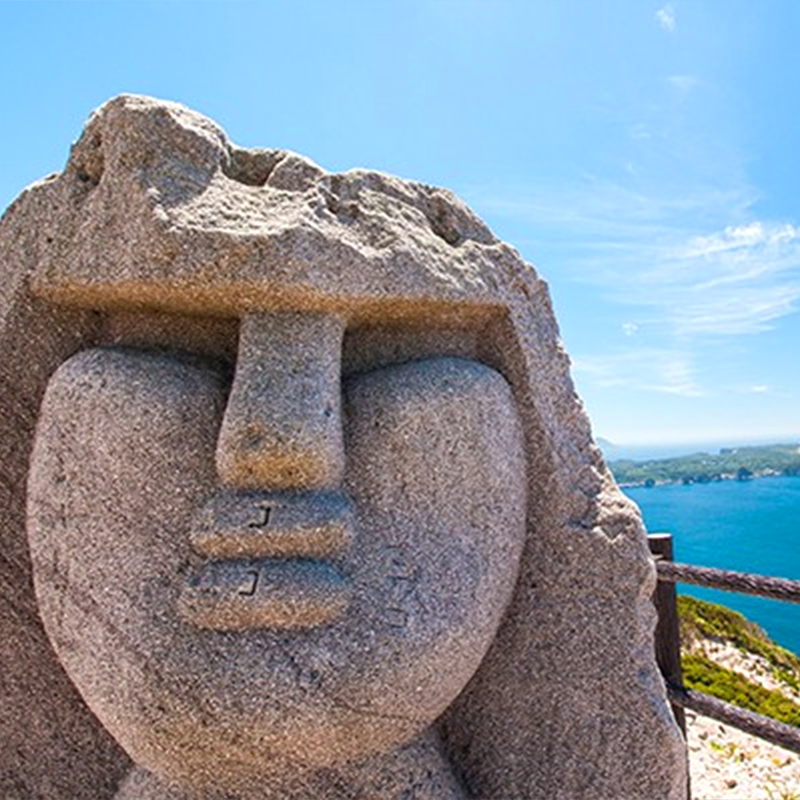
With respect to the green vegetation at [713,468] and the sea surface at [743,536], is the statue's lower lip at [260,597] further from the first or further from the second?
the green vegetation at [713,468]

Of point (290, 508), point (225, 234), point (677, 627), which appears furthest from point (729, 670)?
point (225, 234)

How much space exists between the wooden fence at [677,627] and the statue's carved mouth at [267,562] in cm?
182

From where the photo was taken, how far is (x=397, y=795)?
1.74m

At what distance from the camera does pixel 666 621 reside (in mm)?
3586

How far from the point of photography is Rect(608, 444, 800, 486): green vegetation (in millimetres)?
83312

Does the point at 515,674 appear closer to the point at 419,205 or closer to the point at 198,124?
the point at 419,205

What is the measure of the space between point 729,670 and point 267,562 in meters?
7.20

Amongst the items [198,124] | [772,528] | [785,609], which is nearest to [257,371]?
[198,124]

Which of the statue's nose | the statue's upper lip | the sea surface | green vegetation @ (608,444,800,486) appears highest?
the statue's nose

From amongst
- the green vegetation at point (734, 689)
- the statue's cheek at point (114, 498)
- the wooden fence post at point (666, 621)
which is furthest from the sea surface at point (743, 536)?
the statue's cheek at point (114, 498)

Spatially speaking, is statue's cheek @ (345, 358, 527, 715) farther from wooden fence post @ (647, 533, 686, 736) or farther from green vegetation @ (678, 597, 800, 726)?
green vegetation @ (678, 597, 800, 726)

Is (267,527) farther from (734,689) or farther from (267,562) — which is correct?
(734,689)

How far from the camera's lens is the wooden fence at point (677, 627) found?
2.71 metres

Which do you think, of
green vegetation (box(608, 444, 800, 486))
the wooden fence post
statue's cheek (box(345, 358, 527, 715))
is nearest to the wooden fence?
the wooden fence post
